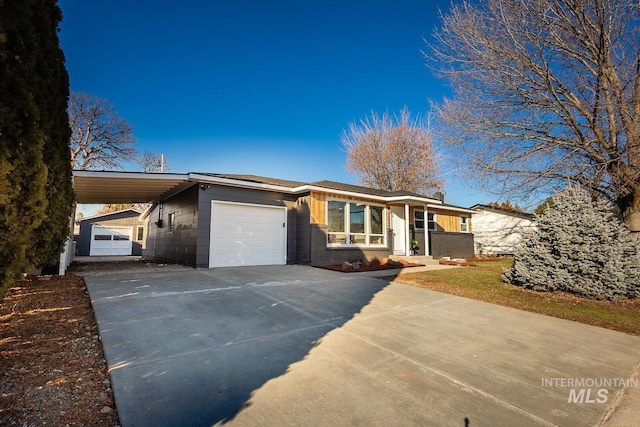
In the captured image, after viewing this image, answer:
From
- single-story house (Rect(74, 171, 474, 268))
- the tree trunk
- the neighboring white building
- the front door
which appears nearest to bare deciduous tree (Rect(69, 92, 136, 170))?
single-story house (Rect(74, 171, 474, 268))

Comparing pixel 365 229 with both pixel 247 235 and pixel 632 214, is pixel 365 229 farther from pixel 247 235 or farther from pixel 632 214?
pixel 632 214

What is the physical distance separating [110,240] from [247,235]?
17.7 meters

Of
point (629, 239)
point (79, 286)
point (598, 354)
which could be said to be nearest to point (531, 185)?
point (629, 239)

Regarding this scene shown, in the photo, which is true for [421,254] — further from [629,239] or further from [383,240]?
[629,239]

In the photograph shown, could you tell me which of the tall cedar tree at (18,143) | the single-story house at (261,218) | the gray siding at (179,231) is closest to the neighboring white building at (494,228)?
the single-story house at (261,218)

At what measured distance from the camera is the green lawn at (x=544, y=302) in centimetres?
459

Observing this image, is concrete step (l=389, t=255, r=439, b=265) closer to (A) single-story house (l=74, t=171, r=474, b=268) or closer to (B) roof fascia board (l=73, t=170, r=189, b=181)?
(A) single-story house (l=74, t=171, r=474, b=268)

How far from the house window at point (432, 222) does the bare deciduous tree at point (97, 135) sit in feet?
71.4

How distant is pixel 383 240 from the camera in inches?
514

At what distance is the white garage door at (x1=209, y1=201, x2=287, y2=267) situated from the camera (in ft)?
31.0

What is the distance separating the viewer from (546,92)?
779 cm

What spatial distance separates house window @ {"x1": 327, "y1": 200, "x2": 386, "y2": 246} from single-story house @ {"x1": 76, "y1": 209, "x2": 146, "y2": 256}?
1545 centimetres

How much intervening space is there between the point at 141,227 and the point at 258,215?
57.0 feet

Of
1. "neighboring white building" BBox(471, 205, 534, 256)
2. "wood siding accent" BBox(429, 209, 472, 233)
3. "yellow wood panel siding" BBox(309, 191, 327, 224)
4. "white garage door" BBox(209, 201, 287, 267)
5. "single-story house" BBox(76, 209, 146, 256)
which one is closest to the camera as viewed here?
"white garage door" BBox(209, 201, 287, 267)
